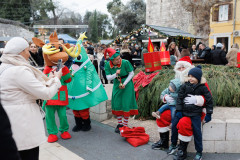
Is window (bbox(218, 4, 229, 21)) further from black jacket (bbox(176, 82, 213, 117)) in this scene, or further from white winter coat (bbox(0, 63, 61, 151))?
white winter coat (bbox(0, 63, 61, 151))

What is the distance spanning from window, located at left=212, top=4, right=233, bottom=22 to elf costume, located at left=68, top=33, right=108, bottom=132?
18974 mm

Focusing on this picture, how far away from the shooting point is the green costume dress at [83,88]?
4.36m

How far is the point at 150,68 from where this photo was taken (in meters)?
6.03

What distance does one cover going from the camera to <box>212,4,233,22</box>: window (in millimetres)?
19212

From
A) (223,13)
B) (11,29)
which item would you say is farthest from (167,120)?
(11,29)

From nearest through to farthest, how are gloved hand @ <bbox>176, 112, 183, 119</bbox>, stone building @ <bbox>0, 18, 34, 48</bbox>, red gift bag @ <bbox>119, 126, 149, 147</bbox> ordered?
gloved hand @ <bbox>176, 112, 183, 119</bbox>
red gift bag @ <bbox>119, 126, 149, 147</bbox>
stone building @ <bbox>0, 18, 34, 48</bbox>

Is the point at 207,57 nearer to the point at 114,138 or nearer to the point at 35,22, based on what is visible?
the point at 114,138

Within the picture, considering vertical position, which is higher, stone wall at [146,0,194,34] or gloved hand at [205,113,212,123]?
stone wall at [146,0,194,34]

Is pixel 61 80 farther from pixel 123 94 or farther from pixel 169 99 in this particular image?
pixel 169 99

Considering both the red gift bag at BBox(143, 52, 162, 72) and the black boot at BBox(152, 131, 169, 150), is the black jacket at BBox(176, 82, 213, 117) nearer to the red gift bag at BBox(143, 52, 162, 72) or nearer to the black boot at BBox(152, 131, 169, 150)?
the black boot at BBox(152, 131, 169, 150)

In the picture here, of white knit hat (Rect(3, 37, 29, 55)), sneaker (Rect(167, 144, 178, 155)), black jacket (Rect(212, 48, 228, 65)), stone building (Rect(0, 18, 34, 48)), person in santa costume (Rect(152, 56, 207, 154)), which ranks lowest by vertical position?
sneaker (Rect(167, 144, 178, 155))

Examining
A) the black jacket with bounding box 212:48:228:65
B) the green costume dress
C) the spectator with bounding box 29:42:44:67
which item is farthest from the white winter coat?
the black jacket with bounding box 212:48:228:65

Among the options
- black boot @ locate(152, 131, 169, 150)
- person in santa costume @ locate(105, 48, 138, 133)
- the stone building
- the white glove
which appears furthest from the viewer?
the stone building

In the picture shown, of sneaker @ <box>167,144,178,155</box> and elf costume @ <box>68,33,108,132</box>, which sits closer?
sneaker @ <box>167,144,178,155</box>
